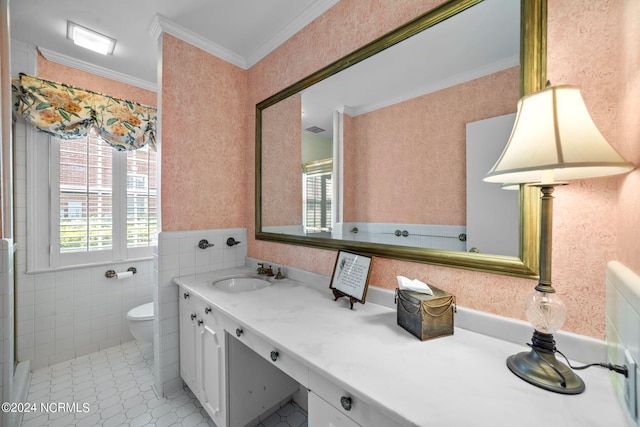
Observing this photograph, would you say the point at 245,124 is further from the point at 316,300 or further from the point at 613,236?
the point at 613,236

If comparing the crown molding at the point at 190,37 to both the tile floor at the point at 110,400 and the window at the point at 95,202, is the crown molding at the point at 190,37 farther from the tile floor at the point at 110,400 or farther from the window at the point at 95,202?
the tile floor at the point at 110,400

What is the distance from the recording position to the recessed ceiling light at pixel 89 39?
73.4 inches

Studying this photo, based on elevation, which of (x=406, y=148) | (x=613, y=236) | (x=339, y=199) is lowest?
(x=613, y=236)

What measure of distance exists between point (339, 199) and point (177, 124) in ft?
4.39

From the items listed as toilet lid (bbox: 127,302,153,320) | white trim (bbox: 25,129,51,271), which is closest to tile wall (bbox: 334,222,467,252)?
toilet lid (bbox: 127,302,153,320)

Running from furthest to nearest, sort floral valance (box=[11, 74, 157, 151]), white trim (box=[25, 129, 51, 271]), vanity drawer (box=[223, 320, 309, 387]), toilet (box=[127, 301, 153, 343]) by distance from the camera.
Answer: toilet (box=[127, 301, 153, 343]) → white trim (box=[25, 129, 51, 271]) → floral valance (box=[11, 74, 157, 151]) → vanity drawer (box=[223, 320, 309, 387])

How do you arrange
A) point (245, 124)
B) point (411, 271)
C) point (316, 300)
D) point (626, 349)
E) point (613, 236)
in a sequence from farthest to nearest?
point (245, 124), point (316, 300), point (411, 271), point (613, 236), point (626, 349)

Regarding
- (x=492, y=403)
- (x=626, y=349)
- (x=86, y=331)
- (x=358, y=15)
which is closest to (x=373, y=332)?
(x=492, y=403)

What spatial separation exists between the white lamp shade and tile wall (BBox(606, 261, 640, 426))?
259 millimetres

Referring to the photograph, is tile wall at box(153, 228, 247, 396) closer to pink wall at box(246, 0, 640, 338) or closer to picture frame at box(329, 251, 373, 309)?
picture frame at box(329, 251, 373, 309)

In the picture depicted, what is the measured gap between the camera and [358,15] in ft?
4.66

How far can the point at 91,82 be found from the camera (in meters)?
2.39

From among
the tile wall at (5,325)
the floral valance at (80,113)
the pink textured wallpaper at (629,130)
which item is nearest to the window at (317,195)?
the pink textured wallpaper at (629,130)

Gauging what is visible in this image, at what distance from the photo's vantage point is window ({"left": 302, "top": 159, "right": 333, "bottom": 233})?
A: 1612mm
